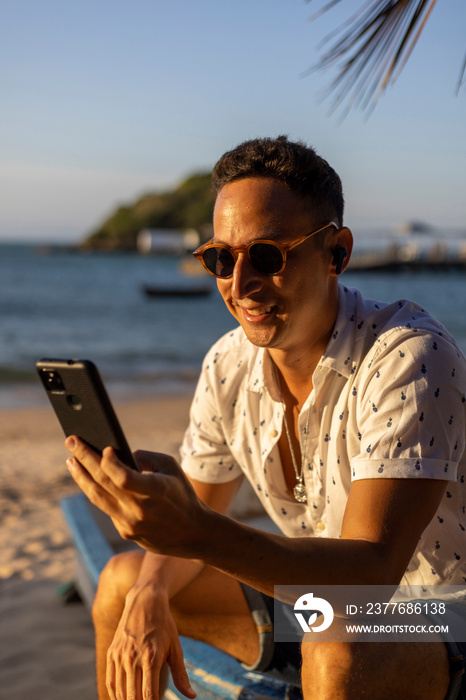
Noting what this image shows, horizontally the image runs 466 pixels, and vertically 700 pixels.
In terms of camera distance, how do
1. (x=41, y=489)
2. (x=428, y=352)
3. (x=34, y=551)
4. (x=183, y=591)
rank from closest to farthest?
(x=428, y=352) → (x=183, y=591) → (x=34, y=551) → (x=41, y=489)

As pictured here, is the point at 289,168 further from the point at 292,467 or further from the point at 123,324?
the point at 123,324

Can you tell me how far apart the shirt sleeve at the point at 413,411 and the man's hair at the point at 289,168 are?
52cm

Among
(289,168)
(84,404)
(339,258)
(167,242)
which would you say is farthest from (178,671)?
(167,242)

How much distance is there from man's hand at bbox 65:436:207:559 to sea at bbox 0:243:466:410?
1236 cm

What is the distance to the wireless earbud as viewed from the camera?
7.46 feet

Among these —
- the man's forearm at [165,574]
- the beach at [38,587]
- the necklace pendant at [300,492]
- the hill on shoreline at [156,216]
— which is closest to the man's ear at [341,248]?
the necklace pendant at [300,492]

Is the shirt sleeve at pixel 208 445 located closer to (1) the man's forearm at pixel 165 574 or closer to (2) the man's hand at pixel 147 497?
(1) the man's forearm at pixel 165 574

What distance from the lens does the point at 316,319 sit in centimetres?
225

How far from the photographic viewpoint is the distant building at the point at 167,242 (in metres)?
125

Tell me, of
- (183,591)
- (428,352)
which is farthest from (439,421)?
(183,591)

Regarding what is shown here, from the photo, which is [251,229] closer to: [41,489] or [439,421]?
[439,421]

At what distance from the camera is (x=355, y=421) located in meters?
2.10

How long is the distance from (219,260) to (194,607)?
1.24m

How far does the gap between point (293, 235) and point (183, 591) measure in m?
1.30
